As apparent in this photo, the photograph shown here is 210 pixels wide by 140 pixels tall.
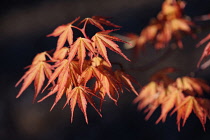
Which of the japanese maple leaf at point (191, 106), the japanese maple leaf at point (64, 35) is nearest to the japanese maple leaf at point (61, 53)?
the japanese maple leaf at point (64, 35)

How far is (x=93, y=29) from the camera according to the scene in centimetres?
315

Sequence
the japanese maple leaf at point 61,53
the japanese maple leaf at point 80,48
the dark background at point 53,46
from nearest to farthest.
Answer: the japanese maple leaf at point 80,48 < the japanese maple leaf at point 61,53 < the dark background at point 53,46

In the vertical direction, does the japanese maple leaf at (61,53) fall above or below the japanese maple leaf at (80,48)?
below

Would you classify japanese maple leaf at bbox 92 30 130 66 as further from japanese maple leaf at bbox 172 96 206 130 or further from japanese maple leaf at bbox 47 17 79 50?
japanese maple leaf at bbox 172 96 206 130

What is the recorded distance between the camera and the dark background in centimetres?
243

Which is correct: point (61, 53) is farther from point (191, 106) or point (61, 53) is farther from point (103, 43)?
point (191, 106)

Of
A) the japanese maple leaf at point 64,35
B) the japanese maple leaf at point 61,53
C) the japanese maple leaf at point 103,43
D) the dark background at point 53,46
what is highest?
the japanese maple leaf at point 64,35

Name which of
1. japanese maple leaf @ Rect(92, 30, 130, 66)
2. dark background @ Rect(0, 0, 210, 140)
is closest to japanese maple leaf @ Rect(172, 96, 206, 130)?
japanese maple leaf @ Rect(92, 30, 130, 66)

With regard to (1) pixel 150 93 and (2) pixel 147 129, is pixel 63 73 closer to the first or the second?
(1) pixel 150 93

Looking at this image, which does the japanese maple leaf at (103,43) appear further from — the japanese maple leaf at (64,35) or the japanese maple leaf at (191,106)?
the japanese maple leaf at (191,106)

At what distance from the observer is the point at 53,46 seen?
3146 millimetres

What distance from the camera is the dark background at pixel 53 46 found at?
2430 mm

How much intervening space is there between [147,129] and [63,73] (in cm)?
184

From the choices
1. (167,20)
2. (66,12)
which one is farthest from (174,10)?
(66,12)
